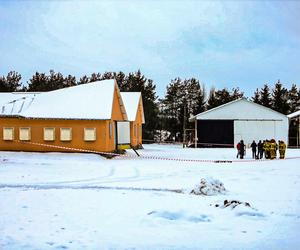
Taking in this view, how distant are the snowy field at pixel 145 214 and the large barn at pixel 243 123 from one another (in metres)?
33.8

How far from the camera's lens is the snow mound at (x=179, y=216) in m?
10.2

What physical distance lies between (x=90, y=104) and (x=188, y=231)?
81.2ft

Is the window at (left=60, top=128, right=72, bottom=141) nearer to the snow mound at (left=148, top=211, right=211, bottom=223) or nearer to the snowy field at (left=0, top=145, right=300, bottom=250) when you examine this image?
the snowy field at (left=0, top=145, right=300, bottom=250)

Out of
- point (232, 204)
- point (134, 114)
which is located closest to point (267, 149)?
point (134, 114)

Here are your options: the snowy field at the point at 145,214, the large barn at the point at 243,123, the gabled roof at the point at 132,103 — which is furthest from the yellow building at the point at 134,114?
the snowy field at the point at 145,214

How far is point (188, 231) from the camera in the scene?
913 centimetres

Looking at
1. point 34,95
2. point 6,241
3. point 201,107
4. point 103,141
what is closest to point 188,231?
point 6,241

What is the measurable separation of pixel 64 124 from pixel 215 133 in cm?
2407

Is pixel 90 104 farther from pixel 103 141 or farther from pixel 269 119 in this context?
pixel 269 119

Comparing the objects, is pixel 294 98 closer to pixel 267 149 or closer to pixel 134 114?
pixel 134 114

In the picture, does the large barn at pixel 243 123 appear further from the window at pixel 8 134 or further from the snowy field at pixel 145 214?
the snowy field at pixel 145 214

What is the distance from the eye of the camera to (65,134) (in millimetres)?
32062

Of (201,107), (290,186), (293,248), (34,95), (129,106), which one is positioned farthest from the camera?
(201,107)

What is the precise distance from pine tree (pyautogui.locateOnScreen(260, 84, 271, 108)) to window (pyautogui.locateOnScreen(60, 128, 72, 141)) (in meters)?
53.4
